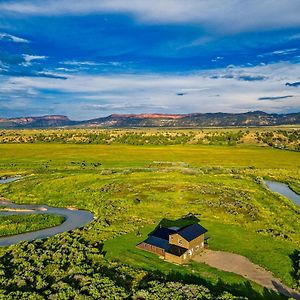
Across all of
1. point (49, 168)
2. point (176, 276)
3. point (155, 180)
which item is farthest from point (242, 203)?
point (49, 168)

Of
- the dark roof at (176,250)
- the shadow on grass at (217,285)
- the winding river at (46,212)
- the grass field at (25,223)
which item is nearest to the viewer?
the shadow on grass at (217,285)

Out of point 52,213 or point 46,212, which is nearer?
point 52,213

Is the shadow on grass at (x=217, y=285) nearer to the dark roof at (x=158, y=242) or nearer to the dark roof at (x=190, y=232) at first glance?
the dark roof at (x=190, y=232)

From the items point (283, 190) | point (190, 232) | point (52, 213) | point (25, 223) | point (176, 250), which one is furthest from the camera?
point (283, 190)

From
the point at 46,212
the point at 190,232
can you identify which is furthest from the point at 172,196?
the point at 190,232

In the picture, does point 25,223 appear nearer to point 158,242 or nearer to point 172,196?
point 158,242

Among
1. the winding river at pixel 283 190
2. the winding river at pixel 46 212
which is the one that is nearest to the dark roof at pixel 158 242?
the winding river at pixel 46 212
